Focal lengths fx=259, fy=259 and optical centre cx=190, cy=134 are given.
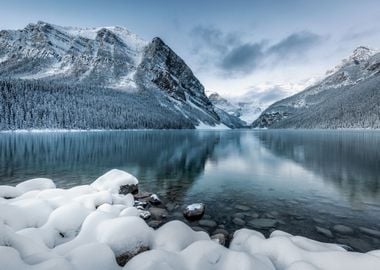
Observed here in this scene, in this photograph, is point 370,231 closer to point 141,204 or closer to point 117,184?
point 141,204

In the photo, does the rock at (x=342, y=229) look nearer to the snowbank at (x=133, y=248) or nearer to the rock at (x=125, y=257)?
the snowbank at (x=133, y=248)

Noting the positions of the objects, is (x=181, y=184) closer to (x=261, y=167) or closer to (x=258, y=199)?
(x=258, y=199)

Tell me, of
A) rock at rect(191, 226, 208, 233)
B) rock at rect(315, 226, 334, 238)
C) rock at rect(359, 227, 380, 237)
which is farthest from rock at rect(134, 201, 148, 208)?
rock at rect(359, 227, 380, 237)

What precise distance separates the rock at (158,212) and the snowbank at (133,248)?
473 centimetres

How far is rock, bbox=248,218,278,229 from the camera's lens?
46.4 feet

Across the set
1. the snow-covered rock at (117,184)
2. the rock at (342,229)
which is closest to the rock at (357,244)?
the rock at (342,229)

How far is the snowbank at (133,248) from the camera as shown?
23.4 ft

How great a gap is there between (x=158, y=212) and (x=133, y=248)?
748 centimetres

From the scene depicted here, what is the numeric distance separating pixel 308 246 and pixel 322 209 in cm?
933

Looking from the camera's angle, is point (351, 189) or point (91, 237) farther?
point (351, 189)

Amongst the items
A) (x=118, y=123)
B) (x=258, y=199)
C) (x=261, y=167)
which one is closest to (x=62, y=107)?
(x=118, y=123)

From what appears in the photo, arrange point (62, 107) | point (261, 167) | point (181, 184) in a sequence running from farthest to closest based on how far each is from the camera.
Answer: point (62, 107) → point (261, 167) → point (181, 184)

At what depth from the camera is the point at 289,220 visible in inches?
592

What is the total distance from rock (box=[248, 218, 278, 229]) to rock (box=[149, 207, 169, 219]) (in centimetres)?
507
